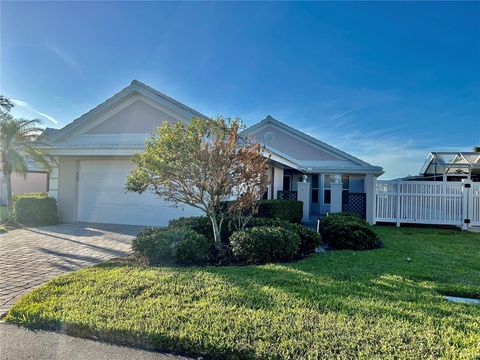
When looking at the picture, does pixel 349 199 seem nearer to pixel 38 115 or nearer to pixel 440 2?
pixel 440 2

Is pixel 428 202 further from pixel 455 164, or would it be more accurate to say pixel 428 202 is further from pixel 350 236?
pixel 350 236

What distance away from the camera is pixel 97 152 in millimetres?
12023

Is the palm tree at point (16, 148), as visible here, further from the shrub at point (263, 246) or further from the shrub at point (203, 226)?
the shrub at point (263, 246)

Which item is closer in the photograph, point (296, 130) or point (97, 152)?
point (97, 152)

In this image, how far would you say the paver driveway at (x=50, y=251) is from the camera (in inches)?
206

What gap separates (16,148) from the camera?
43.1 feet

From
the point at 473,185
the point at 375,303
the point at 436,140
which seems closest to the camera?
the point at 375,303

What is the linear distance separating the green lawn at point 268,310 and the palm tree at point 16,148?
961cm

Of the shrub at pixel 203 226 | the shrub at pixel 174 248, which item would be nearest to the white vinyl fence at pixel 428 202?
the shrub at pixel 203 226

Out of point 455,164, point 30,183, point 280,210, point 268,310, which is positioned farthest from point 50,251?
point 30,183

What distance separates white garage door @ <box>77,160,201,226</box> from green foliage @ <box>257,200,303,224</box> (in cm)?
290

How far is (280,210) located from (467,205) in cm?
891

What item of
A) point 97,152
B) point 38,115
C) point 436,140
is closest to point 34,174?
point 38,115

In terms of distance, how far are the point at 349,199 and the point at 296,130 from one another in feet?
22.0
